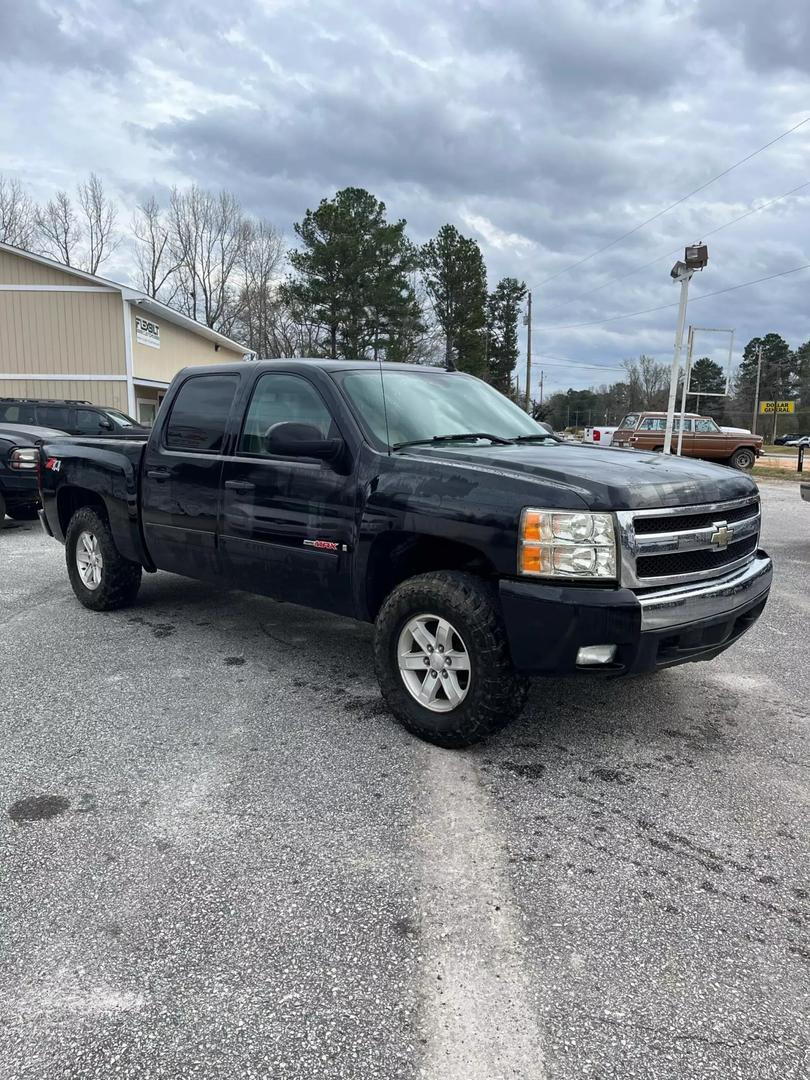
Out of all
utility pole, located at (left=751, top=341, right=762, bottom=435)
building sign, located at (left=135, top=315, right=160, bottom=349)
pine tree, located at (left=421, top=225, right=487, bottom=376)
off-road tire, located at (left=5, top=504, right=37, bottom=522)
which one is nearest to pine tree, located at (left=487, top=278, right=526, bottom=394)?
pine tree, located at (left=421, top=225, right=487, bottom=376)

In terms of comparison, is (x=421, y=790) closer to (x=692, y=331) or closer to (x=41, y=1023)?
(x=41, y=1023)

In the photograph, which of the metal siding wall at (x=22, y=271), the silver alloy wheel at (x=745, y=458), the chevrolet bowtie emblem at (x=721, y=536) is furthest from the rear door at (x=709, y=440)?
the chevrolet bowtie emblem at (x=721, y=536)

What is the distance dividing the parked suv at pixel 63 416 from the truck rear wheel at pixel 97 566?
9547 mm

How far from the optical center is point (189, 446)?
16.3 ft

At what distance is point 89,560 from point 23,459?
475 cm

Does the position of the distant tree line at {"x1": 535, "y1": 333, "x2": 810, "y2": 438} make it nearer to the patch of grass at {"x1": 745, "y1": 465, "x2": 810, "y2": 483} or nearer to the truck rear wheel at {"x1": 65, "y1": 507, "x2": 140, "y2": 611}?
the patch of grass at {"x1": 745, "y1": 465, "x2": 810, "y2": 483}

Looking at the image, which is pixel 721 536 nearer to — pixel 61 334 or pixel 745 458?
pixel 61 334

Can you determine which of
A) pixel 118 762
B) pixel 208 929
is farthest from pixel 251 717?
pixel 208 929

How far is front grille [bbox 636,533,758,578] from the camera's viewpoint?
10.5 ft

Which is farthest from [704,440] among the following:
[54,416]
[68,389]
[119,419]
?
[68,389]

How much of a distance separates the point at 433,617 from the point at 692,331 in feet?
84.4

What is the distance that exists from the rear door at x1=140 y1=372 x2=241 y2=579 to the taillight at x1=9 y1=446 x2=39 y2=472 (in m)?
5.46

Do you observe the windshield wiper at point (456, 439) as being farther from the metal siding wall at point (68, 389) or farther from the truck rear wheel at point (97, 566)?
the metal siding wall at point (68, 389)

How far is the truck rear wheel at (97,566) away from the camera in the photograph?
18.5ft
